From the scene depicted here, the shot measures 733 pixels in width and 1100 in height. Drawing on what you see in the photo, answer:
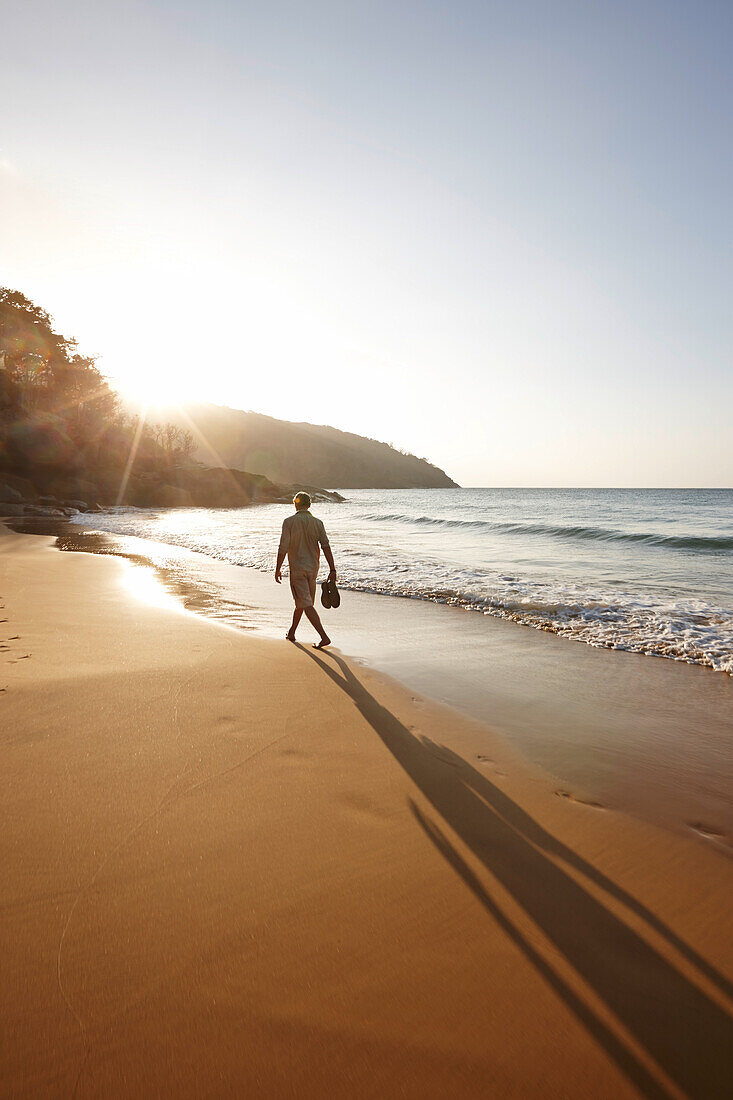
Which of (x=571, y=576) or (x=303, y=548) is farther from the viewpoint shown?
(x=571, y=576)

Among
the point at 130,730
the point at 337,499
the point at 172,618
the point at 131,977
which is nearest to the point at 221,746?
the point at 130,730

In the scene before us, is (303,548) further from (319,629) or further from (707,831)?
(707,831)

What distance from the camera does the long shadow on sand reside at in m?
1.69

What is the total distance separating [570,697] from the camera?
5082 mm

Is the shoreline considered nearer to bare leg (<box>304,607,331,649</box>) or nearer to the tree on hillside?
bare leg (<box>304,607,331,649</box>)

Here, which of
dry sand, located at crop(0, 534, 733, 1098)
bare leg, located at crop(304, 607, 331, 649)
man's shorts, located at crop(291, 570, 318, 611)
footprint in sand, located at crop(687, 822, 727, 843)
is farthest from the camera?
man's shorts, located at crop(291, 570, 318, 611)

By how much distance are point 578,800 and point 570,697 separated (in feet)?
6.45

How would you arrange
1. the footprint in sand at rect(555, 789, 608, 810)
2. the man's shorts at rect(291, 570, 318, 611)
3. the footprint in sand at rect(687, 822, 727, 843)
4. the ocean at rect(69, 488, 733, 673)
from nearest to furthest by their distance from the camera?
the footprint in sand at rect(687, 822, 727, 843)
the footprint in sand at rect(555, 789, 608, 810)
the man's shorts at rect(291, 570, 318, 611)
the ocean at rect(69, 488, 733, 673)

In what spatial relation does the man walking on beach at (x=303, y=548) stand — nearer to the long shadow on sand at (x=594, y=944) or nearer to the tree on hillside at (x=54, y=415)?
the long shadow on sand at (x=594, y=944)

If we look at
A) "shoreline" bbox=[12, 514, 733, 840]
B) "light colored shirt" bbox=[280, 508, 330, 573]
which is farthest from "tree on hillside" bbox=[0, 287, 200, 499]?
"light colored shirt" bbox=[280, 508, 330, 573]

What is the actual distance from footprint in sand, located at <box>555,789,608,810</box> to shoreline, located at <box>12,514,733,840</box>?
24mm

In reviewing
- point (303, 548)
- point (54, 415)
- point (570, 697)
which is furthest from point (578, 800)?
point (54, 415)

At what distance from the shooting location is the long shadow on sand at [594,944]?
1.69 meters

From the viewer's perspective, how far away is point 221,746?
3.62 m
